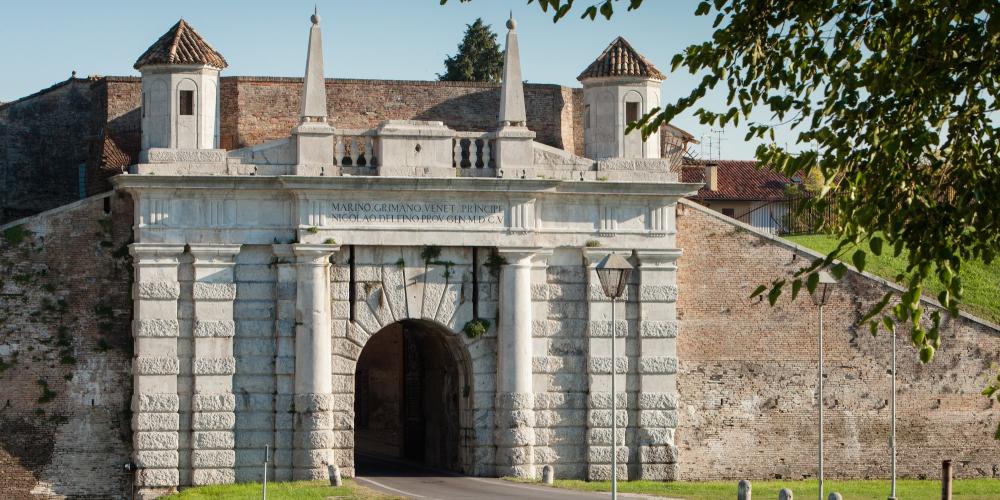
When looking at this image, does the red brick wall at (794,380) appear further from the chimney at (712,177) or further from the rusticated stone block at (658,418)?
the chimney at (712,177)

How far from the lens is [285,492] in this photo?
30.0 meters

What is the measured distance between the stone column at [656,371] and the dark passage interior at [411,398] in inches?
145

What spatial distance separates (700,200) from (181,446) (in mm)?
22932

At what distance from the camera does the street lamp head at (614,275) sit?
97.2 ft

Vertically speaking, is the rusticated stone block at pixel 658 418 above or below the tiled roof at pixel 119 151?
below

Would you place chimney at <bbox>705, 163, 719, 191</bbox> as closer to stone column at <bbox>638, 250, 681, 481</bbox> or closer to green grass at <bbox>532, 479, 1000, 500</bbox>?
stone column at <bbox>638, 250, 681, 481</bbox>

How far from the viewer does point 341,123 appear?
3541 cm

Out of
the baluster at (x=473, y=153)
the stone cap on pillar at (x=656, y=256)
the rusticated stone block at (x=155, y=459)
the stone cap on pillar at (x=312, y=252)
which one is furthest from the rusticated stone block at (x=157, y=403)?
the stone cap on pillar at (x=656, y=256)

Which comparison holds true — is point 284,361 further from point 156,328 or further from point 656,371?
point 656,371

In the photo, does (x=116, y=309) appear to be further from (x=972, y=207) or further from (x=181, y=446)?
(x=972, y=207)

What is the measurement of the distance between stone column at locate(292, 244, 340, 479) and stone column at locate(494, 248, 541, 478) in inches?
127

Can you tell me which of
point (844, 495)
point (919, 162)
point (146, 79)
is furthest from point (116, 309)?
point (919, 162)

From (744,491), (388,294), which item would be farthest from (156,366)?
(744,491)

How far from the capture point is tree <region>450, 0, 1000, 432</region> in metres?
15.9
